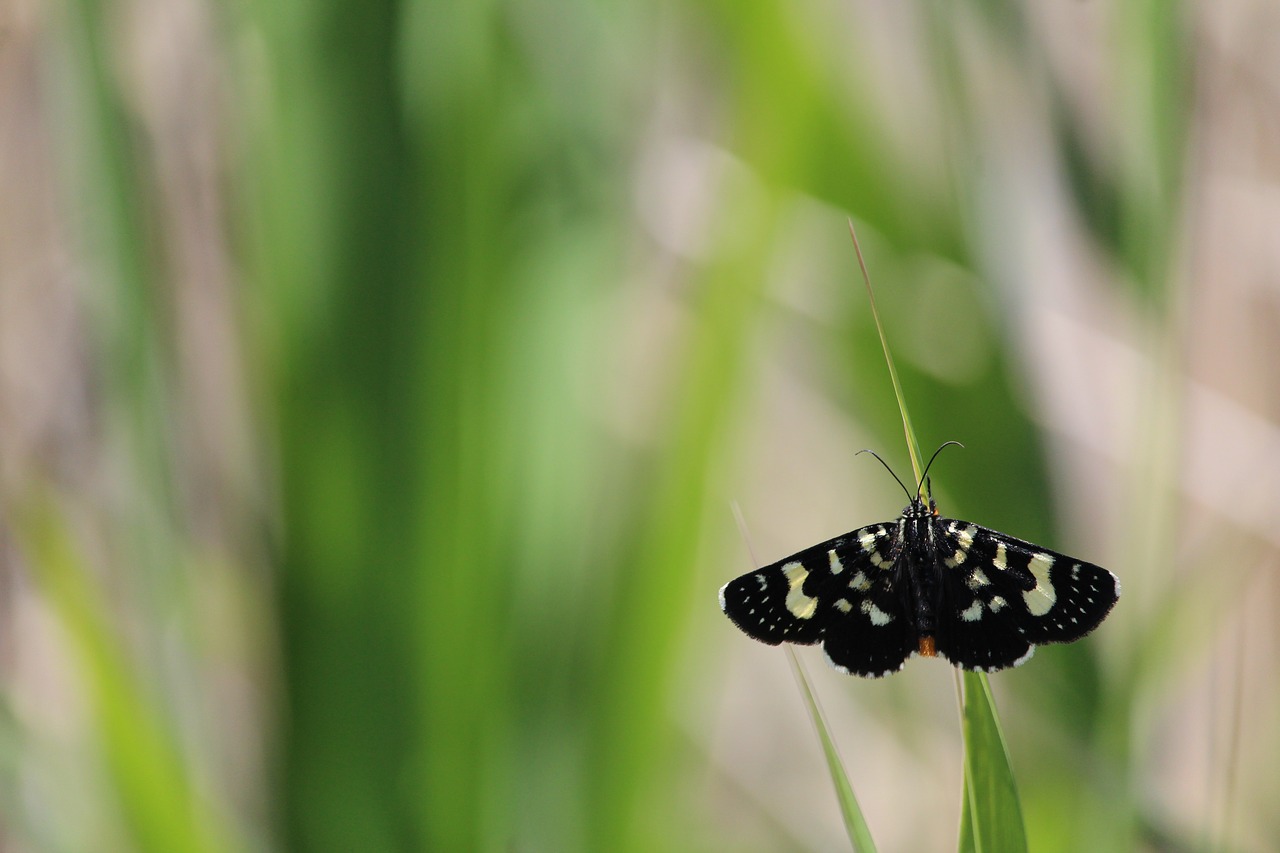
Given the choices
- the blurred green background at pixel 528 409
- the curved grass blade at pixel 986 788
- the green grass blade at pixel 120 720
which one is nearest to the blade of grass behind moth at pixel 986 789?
the curved grass blade at pixel 986 788

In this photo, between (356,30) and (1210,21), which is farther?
(1210,21)

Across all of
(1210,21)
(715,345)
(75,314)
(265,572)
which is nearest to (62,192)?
(75,314)

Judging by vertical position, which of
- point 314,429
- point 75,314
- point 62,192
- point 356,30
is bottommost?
point 314,429

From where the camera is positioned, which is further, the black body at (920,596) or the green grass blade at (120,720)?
the green grass blade at (120,720)

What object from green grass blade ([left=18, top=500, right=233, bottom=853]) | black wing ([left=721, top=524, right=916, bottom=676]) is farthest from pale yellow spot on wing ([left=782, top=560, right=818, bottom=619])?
green grass blade ([left=18, top=500, right=233, bottom=853])

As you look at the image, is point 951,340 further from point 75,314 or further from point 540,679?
point 75,314

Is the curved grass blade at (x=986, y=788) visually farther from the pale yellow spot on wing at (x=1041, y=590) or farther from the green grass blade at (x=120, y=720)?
the green grass blade at (x=120, y=720)

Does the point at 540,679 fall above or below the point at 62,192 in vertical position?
below
